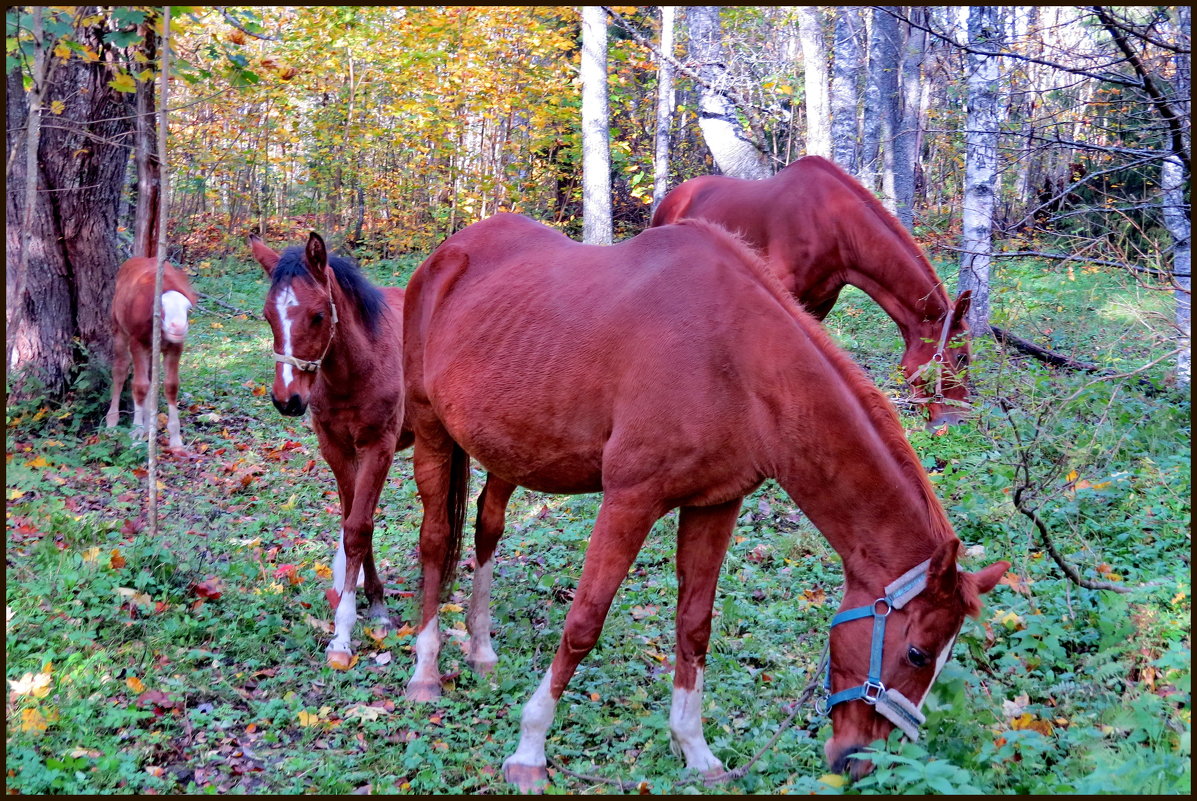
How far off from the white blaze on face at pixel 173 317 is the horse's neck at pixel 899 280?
20.9ft

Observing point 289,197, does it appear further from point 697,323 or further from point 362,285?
point 697,323

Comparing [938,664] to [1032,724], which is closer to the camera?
[938,664]

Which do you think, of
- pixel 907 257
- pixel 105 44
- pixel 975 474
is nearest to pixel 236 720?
pixel 975 474

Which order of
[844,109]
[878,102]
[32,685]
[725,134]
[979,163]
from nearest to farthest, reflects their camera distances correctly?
[32,685], [979,163], [725,134], [844,109], [878,102]

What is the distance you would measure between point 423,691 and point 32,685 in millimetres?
1774

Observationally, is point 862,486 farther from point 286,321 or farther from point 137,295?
point 137,295

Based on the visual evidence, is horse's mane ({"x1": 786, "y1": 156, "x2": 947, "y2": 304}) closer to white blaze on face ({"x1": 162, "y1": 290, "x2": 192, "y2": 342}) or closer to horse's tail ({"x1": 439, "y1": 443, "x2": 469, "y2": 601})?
horse's tail ({"x1": 439, "y1": 443, "x2": 469, "y2": 601})

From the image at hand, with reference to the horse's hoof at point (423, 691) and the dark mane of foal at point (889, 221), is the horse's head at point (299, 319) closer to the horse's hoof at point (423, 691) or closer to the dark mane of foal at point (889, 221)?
the horse's hoof at point (423, 691)

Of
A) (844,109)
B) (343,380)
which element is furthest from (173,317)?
(844,109)

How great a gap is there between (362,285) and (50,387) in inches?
196

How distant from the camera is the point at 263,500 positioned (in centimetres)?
721

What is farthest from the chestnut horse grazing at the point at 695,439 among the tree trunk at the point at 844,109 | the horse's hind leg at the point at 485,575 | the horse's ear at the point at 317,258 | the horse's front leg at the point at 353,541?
the tree trunk at the point at 844,109

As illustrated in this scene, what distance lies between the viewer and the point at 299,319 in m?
4.93

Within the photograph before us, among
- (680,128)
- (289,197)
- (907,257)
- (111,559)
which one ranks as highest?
(680,128)
